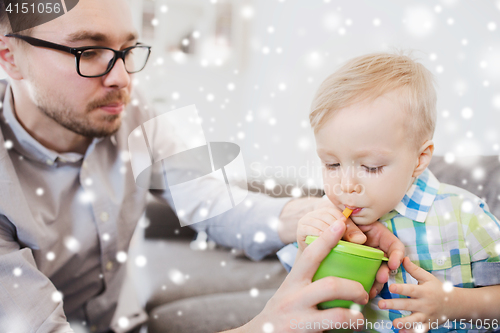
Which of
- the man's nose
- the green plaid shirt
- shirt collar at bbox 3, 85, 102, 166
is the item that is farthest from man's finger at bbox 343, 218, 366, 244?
shirt collar at bbox 3, 85, 102, 166

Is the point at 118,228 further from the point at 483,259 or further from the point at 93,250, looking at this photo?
the point at 483,259

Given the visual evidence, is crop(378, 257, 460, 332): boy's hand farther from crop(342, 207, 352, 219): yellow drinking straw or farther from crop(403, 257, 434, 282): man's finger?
crop(342, 207, 352, 219): yellow drinking straw

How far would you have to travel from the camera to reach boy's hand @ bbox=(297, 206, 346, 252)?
2.15 feet

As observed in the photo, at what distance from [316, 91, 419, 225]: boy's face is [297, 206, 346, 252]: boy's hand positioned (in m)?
0.03

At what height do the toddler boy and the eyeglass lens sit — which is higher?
the eyeglass lens

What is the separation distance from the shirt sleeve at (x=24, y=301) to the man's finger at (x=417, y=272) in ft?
2.48

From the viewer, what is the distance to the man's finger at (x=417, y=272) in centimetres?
64

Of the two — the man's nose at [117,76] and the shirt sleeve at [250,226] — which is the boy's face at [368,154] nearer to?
the shirt sleeve at [250,226]

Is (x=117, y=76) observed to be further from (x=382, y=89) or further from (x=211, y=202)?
(x=382, y=89)

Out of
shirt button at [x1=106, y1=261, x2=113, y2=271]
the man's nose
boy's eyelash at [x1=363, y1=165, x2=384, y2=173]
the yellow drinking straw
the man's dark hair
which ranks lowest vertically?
shirt button at [x1=106, y1=261, x2=113, y2=271]

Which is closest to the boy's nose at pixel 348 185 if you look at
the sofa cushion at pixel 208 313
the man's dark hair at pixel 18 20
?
the sofa cushion at pixel 208 313

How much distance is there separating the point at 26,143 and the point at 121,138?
11.0 inches

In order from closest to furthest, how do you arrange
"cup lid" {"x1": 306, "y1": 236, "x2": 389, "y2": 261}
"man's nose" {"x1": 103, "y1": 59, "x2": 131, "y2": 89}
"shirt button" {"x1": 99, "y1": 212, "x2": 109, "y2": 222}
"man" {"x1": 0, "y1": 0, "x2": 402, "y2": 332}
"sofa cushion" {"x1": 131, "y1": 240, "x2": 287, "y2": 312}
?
"cup lid" {"x1": 306, "y1": 236, "x2": 389, "y2": 261} < "man" {"x1": 0, "y1": 0, "x2": 402, "y2": 332} < "man's nose" {"x1": 103, "y1": 59, "x2": 131, "y2": 89} < "shirt button" {"x1": 99, "y1": 212, "x2": 109, "y2": 222} < "sofa cushion" {"x1": 131, "y1": 240, "x2": 287, "y2": 312}

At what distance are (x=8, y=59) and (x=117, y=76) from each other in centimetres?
32
